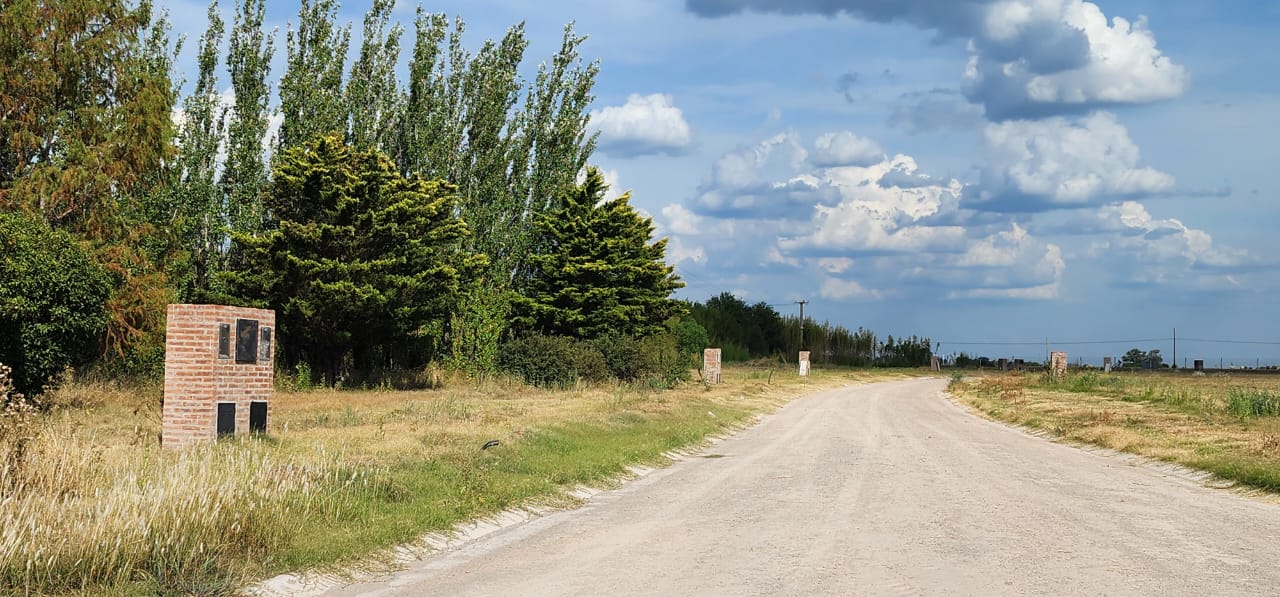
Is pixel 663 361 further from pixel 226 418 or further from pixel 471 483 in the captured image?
pixel 471 483

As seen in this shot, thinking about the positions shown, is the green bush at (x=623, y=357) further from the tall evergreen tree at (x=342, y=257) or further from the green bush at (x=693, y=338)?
the green bush at (x=693, y=338)

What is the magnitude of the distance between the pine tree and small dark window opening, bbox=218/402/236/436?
27341 mm

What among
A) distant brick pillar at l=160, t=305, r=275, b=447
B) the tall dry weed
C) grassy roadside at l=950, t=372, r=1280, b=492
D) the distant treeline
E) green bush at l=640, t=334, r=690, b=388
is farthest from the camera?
the distant treeline

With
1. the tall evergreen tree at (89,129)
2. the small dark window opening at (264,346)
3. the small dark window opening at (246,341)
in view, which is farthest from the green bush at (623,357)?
the small dark window opening at (246,341)

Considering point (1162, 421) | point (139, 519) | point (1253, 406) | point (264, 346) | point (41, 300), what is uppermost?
point (41, 300)

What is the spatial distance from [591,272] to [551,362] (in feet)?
22.6

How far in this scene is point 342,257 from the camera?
113ft

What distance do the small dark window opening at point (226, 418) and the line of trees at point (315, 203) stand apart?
277 inches

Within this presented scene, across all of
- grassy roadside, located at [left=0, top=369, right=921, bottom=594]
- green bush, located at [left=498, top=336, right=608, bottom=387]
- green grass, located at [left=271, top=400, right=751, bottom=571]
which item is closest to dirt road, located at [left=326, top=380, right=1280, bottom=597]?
green grass, located at [left=271, top=400, right=751, bottom=571]

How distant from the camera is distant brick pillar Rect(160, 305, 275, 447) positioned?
15.9 metres

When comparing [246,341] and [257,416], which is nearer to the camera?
[246,341]

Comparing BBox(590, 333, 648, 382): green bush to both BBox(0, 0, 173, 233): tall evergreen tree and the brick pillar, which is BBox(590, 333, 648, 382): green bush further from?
the brick pillar

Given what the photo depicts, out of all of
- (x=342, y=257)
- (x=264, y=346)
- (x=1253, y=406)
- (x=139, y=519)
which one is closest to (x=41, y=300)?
(x=264, y=346)

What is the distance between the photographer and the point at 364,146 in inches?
1656
